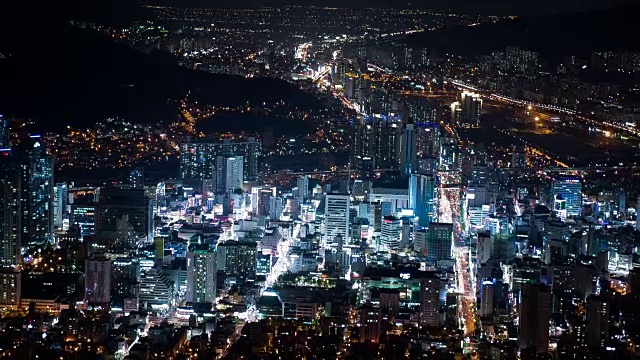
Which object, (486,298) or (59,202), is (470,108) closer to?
(486,298)

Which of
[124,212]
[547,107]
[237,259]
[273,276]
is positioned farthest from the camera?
[124,212]

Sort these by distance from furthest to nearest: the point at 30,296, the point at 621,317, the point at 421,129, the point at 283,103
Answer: the point at 283,103, the point at 421,129, the point at 30,296, the point at 621,317

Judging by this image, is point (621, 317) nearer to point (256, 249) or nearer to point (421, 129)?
point (256, 249)

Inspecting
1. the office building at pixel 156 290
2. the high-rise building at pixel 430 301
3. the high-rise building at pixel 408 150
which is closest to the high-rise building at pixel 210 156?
the high-rise building at pixel 408 150

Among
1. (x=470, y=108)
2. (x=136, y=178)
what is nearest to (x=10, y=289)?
(x=136, y=178)

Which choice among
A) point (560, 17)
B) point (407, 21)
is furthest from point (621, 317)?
point (407, 21)

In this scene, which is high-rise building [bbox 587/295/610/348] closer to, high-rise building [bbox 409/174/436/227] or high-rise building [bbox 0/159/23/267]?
high-rise building [bbox 409/174/436/227]

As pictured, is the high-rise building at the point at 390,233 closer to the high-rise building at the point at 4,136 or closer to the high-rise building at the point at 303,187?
the high-rise building at the point at 303,187
